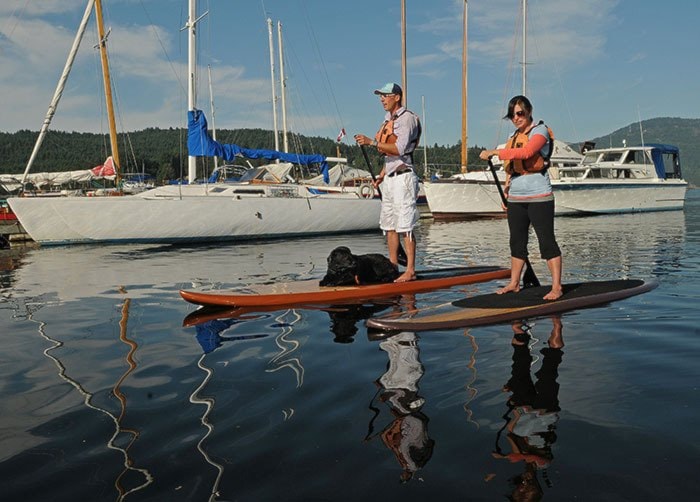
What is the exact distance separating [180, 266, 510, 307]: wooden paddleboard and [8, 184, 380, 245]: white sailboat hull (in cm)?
1147

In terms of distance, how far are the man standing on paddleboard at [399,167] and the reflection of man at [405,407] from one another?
2.67 m

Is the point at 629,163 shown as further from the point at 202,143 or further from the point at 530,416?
the point at 530,416

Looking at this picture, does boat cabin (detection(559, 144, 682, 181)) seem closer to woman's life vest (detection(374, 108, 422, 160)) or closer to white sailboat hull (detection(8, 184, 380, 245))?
white sailboat hull (detection(8, 184, 380, 245))

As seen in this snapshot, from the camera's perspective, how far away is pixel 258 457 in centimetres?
246

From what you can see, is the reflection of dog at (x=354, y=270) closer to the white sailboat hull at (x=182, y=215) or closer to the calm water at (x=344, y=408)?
the calm water at (x=344, y=408)

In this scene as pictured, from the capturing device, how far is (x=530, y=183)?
5656 millimetres

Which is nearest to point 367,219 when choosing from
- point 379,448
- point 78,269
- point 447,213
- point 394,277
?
point 447,213

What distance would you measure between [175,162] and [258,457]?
118 metres

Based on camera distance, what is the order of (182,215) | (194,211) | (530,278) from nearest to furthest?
(530,278), (182,215), (194,211)

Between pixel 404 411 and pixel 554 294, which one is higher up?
pixel 554 294

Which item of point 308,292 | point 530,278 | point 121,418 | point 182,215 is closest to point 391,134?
point 308,292

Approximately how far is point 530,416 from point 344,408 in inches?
37.1

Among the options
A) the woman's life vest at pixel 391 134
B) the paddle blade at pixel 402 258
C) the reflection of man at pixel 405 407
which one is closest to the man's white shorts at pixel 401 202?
the woman's life vest at pixel 391 134

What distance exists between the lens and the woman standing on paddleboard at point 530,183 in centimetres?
548
